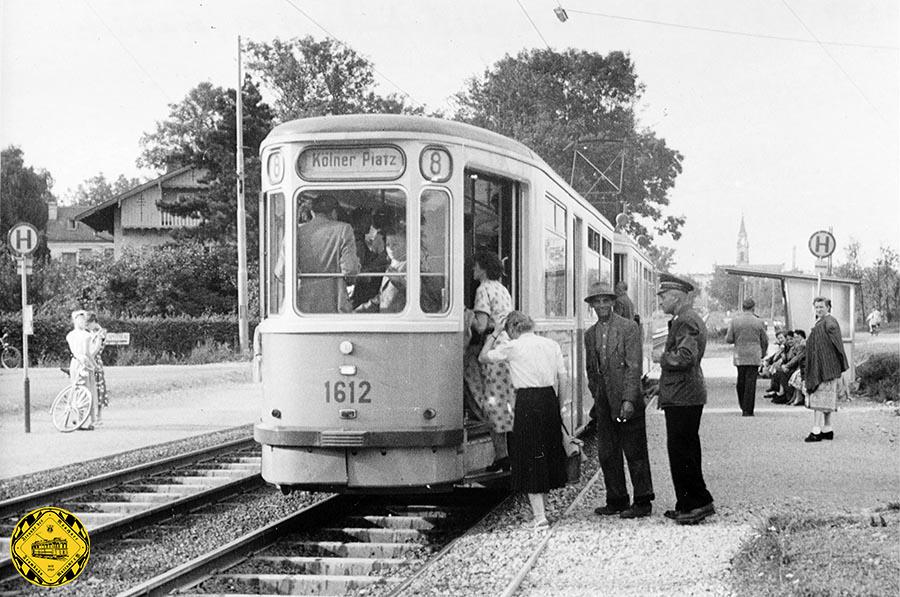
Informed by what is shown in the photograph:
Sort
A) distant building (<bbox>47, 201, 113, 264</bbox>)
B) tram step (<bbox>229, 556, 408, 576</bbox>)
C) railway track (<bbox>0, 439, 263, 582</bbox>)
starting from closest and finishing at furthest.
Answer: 1. tram step (<bbox>229, 556, 408, 576</bbox>)
2. railway track (<bbox>0, 439, 263, 582</bbox>)
3. distant building (<bbox>47, 201, 113, 264</bbox>)

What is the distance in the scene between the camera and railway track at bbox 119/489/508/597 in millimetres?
7102

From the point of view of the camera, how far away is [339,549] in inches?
320

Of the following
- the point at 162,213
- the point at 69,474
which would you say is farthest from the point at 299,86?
the point at 69,474

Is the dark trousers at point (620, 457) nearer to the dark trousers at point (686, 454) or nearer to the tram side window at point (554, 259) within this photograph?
the dark trousers at point (686, 454)

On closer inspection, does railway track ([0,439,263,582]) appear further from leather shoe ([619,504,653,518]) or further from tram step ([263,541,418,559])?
leather shoe ([619,504,653,518])

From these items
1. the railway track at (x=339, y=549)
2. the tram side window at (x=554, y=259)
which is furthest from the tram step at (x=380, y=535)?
the tram side window at (x=554, y=259)

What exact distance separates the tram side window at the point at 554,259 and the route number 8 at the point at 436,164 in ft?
5.75

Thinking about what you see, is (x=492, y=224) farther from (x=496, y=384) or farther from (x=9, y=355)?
(x=9, y=355)

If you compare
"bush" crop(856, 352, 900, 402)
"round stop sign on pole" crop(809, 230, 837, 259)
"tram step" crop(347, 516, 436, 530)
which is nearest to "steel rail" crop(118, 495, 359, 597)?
"tram step" crop(347, 516, 436, 530)

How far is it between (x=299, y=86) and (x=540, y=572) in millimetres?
46050

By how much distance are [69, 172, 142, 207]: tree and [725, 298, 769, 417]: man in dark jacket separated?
78095 millimetres

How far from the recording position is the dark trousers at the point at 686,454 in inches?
332

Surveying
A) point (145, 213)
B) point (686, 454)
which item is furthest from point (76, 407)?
point (145, 213)

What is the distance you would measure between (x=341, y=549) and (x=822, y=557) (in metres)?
3.31
